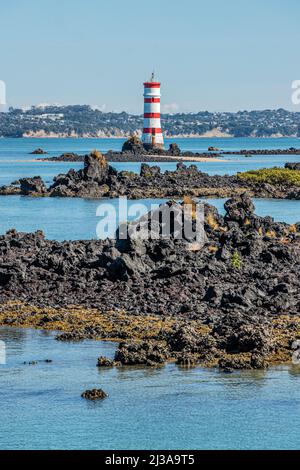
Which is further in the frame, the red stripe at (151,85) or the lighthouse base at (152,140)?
the lighthouse base at (152,140)

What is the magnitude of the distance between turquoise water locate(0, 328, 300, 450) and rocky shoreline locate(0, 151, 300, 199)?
3951 centimetres

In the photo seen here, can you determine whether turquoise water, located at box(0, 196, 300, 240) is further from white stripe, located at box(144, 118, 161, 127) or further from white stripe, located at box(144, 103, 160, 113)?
white stripe, located at box(144, 118, 161, 127)

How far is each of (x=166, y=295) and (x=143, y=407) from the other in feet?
24.9

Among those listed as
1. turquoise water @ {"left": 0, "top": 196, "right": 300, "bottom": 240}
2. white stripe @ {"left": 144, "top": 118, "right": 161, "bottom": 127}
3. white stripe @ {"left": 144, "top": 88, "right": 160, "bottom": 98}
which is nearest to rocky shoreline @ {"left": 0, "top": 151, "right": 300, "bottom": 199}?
turquoise water @ {"left": 0, "top": 196, "right": 300, "bottom": 240}

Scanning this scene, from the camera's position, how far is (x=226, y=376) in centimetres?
1900

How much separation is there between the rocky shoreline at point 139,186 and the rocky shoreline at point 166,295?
92.8 ft

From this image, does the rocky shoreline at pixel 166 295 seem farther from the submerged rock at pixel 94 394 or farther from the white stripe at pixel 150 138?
the white stripe at pixel 150 138

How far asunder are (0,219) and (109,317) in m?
25.5

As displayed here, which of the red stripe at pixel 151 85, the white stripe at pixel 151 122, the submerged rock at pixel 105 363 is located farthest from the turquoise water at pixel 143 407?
the white stripe at pixel 151 122

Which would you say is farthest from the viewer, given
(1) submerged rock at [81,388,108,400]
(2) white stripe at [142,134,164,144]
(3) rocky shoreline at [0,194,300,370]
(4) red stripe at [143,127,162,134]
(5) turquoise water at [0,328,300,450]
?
(2) white stripe at [142,134,164,144]

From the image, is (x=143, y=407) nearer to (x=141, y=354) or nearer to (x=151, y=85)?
(x=141, y=354)

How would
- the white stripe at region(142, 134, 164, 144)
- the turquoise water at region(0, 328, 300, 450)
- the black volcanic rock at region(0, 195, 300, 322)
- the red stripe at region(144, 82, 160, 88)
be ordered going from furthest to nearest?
the white stripe at region(142, 134, 164, 144)
the red stripe at region(144, 82, 160, 88)
the black volcanic rock at region(0, 195, 300, 322)
the turquoise water at region(0, 328, 300, 450)

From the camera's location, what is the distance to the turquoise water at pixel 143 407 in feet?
52.3

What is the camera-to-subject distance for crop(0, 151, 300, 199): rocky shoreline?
60250mm
